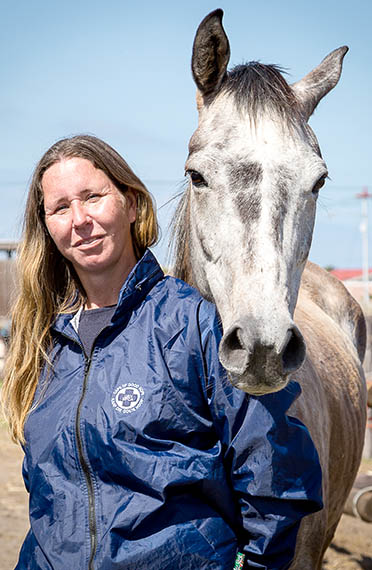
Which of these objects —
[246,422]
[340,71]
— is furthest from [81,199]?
[340,71]

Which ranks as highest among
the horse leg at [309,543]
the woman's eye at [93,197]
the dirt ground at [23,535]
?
the woman's eye at [93,197]

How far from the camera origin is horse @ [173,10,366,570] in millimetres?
1506

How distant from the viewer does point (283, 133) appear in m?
1.84

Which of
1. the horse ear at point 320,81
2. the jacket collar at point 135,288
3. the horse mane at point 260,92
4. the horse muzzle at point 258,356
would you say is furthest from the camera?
the horse ear at point 320,81

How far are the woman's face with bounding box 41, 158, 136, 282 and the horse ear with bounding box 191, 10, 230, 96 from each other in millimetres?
496

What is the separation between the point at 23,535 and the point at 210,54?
401cm

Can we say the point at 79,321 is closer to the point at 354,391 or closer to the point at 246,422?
the point at 246,422

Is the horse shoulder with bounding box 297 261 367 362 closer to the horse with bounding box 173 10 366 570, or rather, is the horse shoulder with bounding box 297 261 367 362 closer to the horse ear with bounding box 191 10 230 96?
the horse with bounding box 173 10 366 570

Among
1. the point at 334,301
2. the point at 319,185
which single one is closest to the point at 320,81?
the point at 319,185

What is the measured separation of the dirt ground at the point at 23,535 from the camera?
14.4 feet

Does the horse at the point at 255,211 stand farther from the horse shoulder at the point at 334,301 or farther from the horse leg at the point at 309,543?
the horse shoulder at the point at 334,301

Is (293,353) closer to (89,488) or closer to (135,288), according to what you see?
(135,288)

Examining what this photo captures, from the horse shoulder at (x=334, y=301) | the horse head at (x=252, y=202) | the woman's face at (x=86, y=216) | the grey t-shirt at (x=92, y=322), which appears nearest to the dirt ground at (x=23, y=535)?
the horse shoulder at (x=334, y=301)

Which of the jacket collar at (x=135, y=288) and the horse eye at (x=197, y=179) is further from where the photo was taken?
the horse eye at (x=197, y=179)
